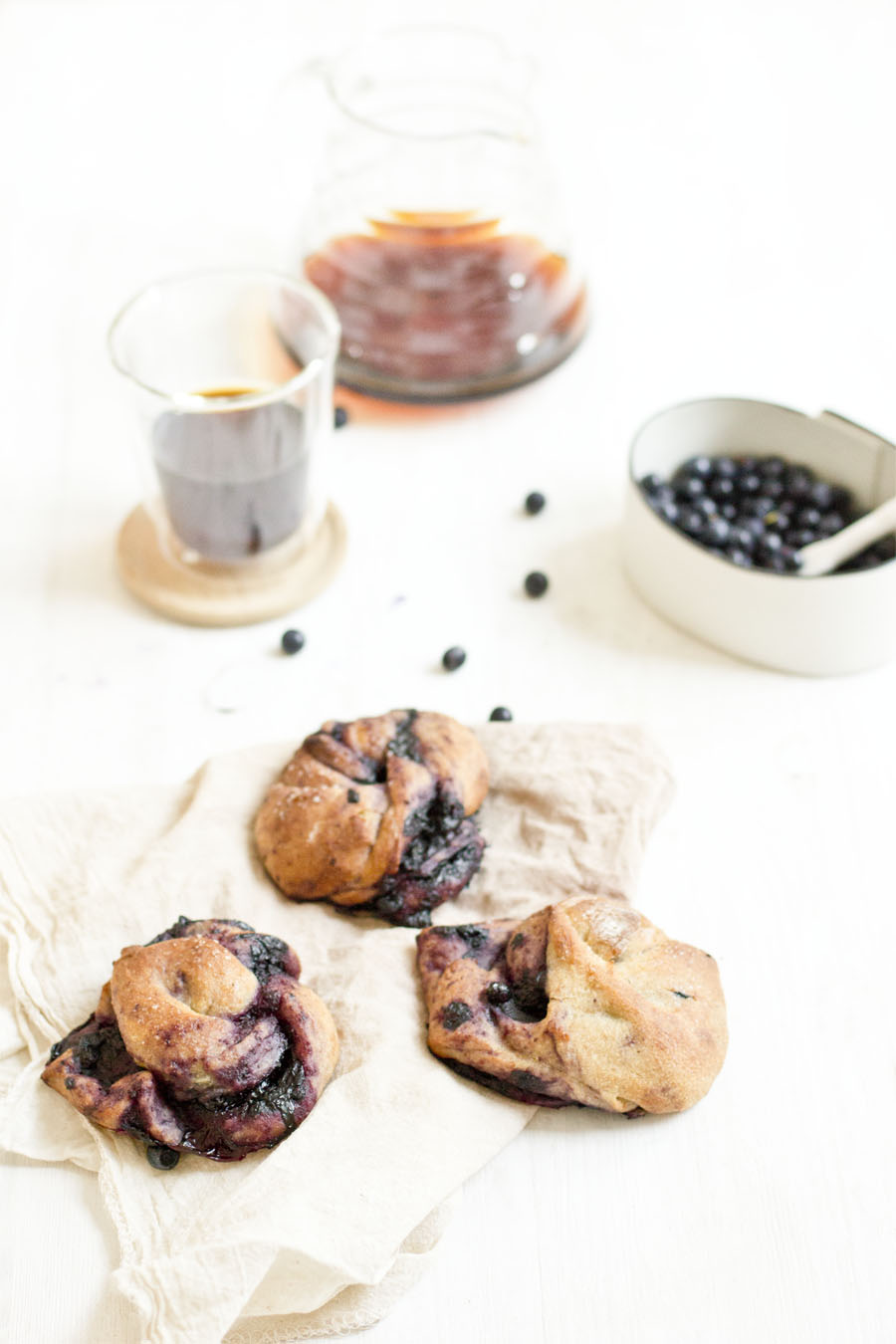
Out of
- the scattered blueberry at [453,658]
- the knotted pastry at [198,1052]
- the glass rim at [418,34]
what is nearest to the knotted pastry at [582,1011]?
the knotted pastry at [198,1052]

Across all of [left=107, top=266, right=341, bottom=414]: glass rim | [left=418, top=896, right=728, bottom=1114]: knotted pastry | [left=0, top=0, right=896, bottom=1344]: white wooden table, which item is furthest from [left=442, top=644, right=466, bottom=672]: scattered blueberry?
[left=418, top=896, right=728, bottom=1114]: knotted pastry

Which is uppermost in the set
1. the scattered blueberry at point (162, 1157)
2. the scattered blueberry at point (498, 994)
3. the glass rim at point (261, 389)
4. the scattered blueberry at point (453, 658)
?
the glass rim at point (261, 389)

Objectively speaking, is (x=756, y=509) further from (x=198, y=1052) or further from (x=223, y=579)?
(x=198, y=1052)

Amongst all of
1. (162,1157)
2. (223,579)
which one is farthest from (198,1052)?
(223,579)

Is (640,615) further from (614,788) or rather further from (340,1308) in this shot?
(340,1308)

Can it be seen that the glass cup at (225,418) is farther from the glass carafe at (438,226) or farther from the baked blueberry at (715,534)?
the baked blueberry at (715,534)

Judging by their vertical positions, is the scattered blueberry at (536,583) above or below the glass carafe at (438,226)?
below
